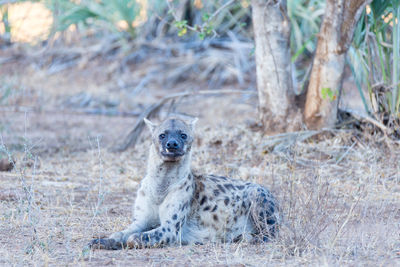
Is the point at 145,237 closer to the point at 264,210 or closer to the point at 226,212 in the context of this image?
the point at 226,212

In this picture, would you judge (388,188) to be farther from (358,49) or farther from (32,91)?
(32,91)

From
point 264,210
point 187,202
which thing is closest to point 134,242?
point 187,202

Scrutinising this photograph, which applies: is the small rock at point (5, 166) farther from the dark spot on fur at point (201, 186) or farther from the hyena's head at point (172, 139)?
Answer: the dark spot on fur at point (201, 186)

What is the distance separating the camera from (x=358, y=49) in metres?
7.78

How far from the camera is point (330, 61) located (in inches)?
297

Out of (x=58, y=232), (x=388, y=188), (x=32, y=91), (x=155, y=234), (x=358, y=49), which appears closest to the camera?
(x=155, y=234)

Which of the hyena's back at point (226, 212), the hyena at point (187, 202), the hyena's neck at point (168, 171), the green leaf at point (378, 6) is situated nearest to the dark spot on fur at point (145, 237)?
the hyena at point (187, 202)

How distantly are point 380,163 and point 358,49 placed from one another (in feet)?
5.21

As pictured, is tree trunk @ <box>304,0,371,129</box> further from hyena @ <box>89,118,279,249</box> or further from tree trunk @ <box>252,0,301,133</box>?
hyena @ <box>89,118,279,249</box>

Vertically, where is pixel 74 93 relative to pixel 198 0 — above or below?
below

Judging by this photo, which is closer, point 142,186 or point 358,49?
point 142,186

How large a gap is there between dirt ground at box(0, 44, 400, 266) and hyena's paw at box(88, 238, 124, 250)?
11 cm

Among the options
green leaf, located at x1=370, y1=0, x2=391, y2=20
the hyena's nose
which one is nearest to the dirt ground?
the hyena's nose

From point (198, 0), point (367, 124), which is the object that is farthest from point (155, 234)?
Answer: point (198, 0)
